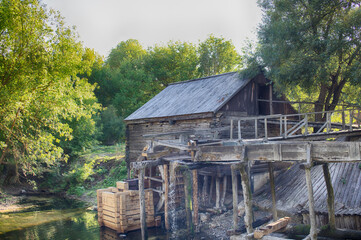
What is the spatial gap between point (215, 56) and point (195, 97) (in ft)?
73.9

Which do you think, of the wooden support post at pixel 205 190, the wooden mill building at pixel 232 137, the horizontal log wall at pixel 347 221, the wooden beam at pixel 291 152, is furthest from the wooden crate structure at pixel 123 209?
the horizontal log wall at pixel 347 221

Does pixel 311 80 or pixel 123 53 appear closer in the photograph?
pixel 311 80

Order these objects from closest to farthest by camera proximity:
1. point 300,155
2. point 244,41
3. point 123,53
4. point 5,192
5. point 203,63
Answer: point 300,155, point 244,41, point 5,192, point 203,63, point 123,53

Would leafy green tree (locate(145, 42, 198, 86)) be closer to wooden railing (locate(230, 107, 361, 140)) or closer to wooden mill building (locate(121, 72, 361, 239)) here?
wooden mill building (locate(121, 72, 361, 239))

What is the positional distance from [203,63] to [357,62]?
83.5ft

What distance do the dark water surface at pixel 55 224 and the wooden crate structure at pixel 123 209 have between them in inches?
13.2

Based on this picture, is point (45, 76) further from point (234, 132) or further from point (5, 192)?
point (5, 192)

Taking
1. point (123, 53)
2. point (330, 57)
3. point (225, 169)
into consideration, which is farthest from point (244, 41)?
point (123, 53)

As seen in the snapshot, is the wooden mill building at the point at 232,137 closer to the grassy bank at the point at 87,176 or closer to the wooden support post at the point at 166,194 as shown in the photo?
the wooden support post at the point at 166,194

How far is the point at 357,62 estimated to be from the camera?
1537 centimetres

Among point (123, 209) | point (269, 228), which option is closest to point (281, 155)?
point (269, 228)

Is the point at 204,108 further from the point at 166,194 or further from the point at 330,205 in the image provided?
the point at 330,205

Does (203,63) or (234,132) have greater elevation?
(203,63)

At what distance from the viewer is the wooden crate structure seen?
1363cm
